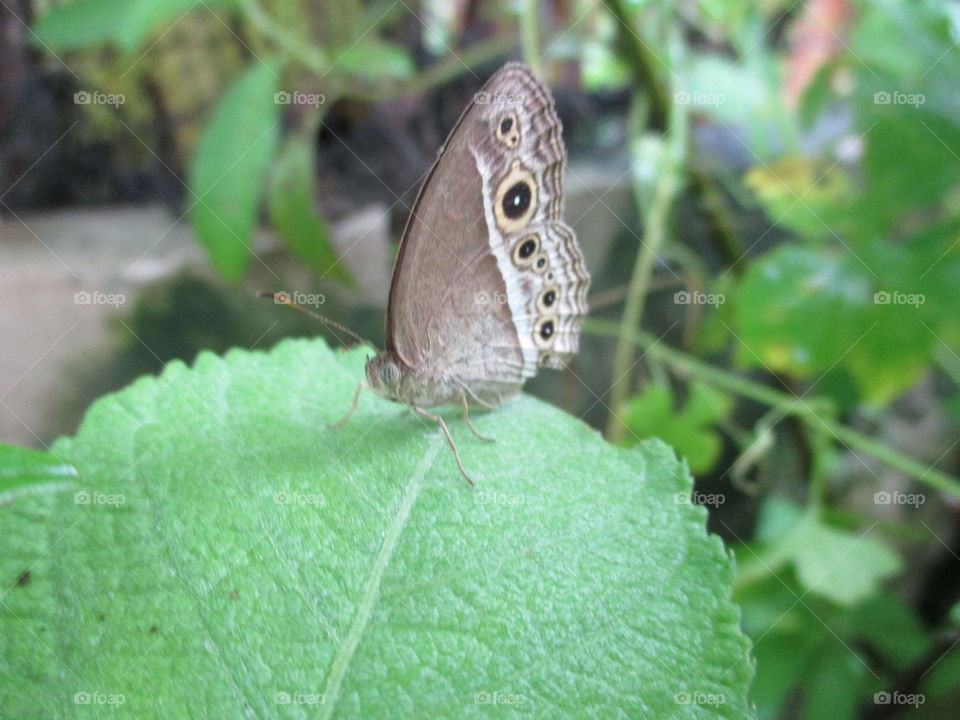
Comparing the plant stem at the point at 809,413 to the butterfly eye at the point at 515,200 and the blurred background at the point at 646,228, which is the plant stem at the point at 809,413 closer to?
the blurred background at the point at 646,228

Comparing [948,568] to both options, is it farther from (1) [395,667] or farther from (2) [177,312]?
(2) [177,312]

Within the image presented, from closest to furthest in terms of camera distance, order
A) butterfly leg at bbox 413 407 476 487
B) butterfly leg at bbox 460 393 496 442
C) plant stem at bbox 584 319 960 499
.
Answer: butterfly leg at bbox 413 407 476 487 → butterfly leg at bbox 460 393 496 442 → plant stem at bbox 584 319 960 499

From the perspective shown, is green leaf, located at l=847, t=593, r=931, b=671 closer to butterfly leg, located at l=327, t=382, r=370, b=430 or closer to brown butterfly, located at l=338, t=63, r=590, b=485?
brown butterfly, located at l=338, t=63, r=590, b=485

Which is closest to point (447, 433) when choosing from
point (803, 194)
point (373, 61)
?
point (373, 61)

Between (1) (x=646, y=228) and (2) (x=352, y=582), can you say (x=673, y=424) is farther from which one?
(2) (x=352, y=582)

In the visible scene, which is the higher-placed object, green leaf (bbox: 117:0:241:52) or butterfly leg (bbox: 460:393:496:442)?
green leaf (bbox: 117:0:241:52)

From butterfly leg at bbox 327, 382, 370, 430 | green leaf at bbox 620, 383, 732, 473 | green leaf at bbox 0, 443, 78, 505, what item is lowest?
green leaf at bbox 0, 443, 78, 505

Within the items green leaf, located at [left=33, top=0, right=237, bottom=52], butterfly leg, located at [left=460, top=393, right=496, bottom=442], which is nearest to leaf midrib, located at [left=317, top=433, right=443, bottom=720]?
butterfly leg, located at [left=460, top=393, right=496, bottom=442]
